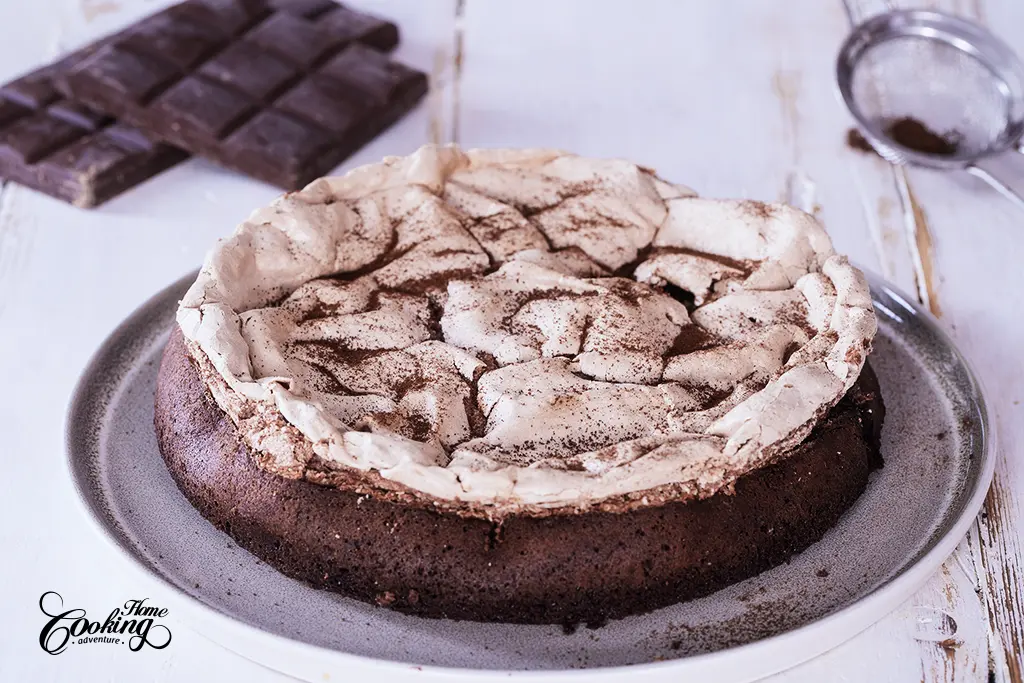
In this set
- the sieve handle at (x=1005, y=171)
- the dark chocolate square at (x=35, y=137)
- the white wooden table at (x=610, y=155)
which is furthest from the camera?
the dark chocolate square at (x=35, y=137)

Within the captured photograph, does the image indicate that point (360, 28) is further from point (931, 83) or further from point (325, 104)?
point (931, 83)

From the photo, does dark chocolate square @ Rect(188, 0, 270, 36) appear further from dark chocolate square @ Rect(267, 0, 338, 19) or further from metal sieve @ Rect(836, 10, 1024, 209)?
metal sieve @ Rect(836, 10, 1024, 209)

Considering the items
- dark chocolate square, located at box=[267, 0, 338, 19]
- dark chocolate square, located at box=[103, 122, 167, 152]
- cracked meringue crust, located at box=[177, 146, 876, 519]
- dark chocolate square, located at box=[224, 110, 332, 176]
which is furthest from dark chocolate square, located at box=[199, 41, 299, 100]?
cracked meringue crust, located at box=[177, 146, 876, 519]

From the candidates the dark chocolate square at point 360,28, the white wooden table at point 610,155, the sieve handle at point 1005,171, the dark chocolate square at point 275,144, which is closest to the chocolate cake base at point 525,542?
the white wooden table at point 610,155

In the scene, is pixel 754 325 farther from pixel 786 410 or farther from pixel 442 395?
pixel 442 395

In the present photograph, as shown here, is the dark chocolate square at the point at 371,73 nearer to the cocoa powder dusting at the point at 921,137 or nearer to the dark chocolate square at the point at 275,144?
the dark chocolate square at the point at 275,144

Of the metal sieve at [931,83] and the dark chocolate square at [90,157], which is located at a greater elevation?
the metal sieve at [931,83]

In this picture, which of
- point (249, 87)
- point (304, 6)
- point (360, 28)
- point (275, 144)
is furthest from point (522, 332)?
point (304, 6)
